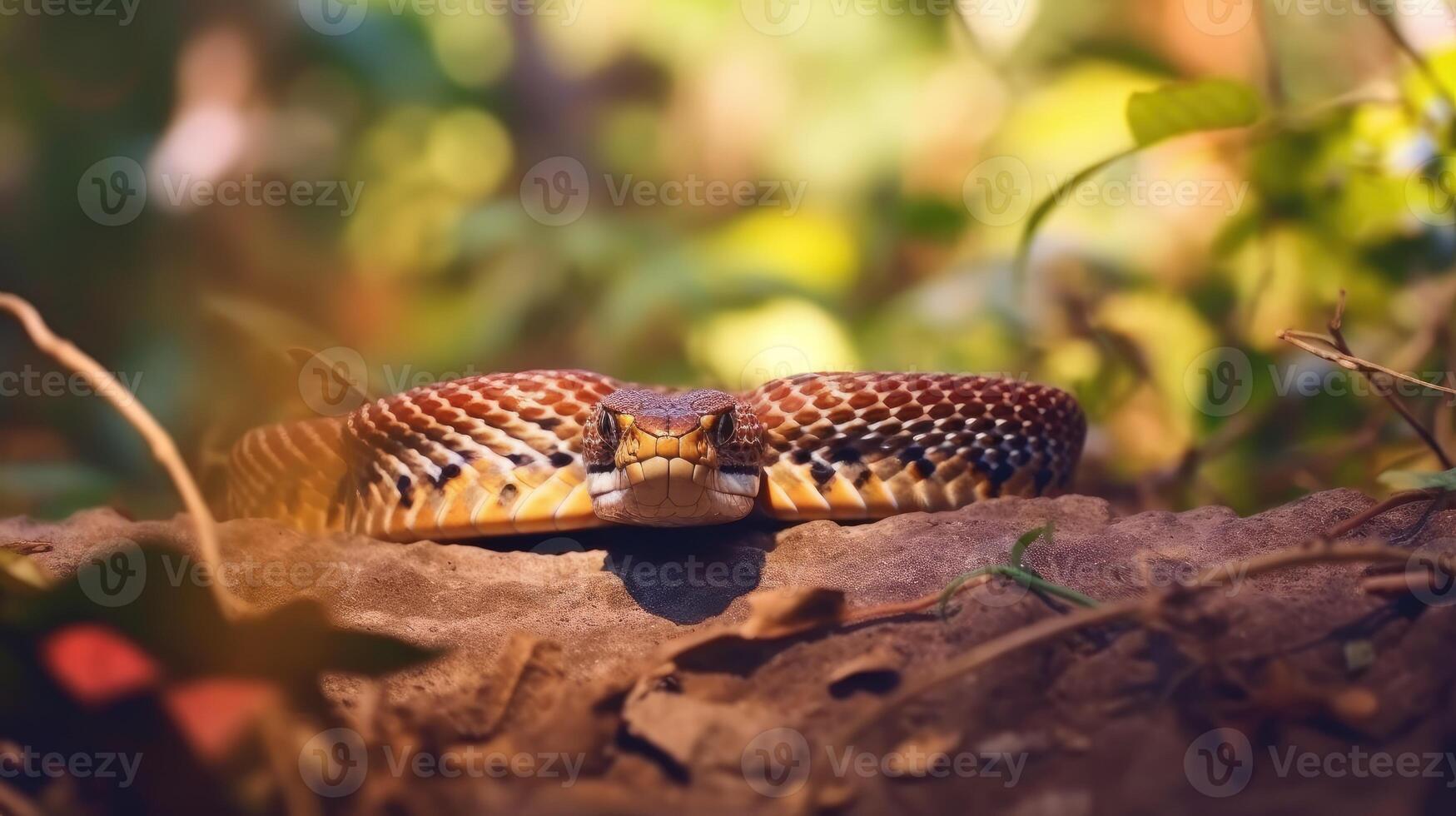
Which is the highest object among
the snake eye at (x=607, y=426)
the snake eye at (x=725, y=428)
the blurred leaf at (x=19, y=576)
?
the blurred leaf at (x=19, y=576)

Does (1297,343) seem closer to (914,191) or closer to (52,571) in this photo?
(52,571)

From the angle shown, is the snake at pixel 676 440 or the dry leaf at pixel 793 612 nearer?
the dry leaf at pixel 793 612

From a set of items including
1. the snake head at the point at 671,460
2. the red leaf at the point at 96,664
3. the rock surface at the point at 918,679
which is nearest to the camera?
the rock surface at the point at 918,679

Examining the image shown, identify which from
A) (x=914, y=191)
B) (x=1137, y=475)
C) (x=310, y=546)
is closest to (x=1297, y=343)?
(x=1137, y=475)

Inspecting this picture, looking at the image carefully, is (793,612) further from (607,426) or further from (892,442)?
(892,442)

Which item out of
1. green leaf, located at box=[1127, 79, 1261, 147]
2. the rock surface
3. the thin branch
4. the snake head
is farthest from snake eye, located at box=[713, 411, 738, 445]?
the thin branch

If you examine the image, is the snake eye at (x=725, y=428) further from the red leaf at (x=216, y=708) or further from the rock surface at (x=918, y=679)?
the red leaf at (x=216, y=708)

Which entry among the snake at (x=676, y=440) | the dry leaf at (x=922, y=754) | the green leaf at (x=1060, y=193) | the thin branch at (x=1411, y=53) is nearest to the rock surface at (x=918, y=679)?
the dry leaf at (x=922, y=754)

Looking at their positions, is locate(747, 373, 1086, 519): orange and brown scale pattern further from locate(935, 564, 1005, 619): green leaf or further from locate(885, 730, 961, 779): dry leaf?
locate(885, 730, 961, 779): dry leaf
